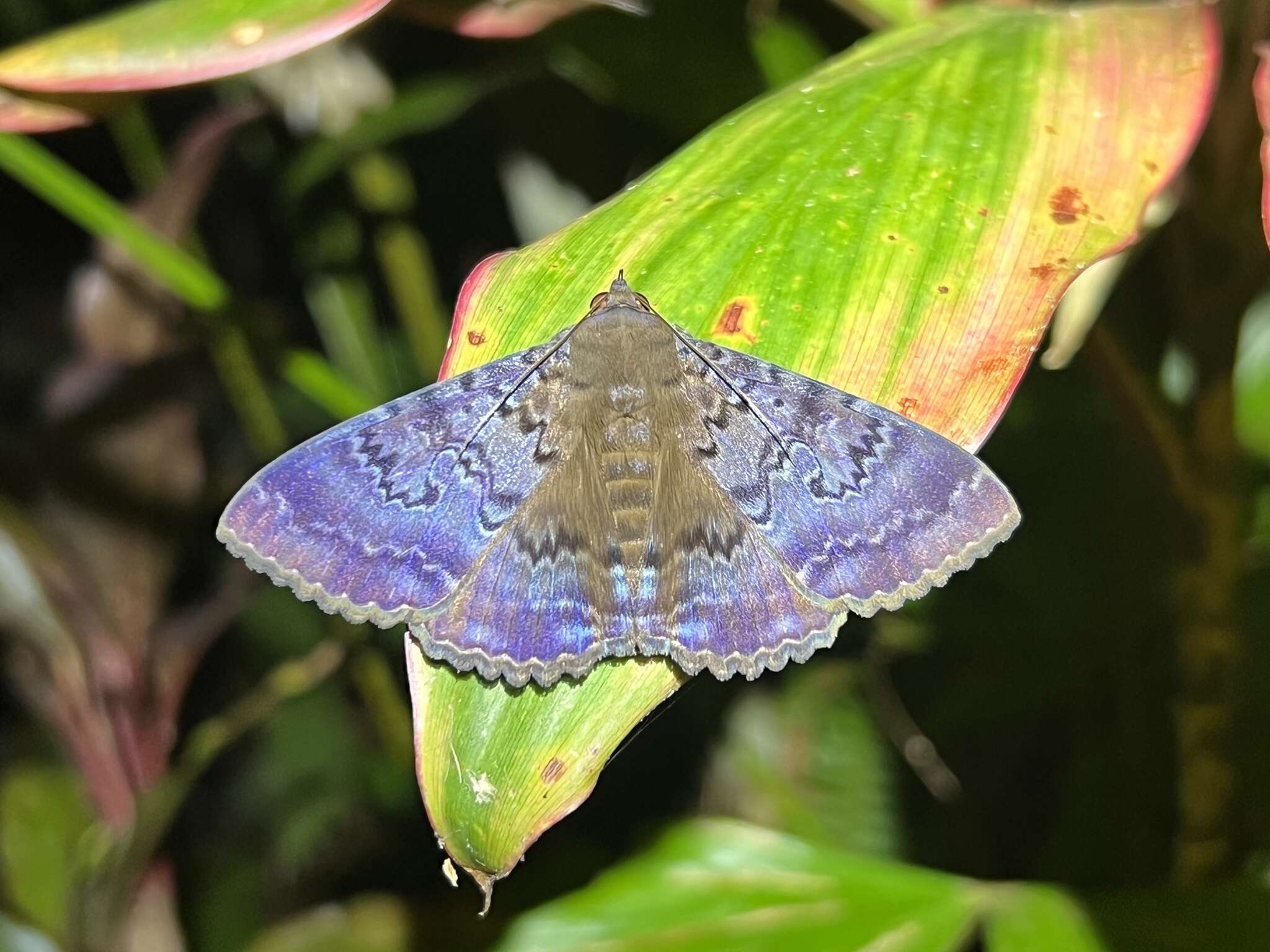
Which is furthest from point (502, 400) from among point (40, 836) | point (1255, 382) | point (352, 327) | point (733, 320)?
point (40, 836)

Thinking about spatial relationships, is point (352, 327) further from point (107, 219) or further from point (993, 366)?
point (993, 366)

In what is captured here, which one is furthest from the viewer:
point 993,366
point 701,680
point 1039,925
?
point 701,680

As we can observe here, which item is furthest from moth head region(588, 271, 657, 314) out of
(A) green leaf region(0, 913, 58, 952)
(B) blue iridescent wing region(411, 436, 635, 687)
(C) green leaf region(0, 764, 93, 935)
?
(C) green leaf region(0, 764, 93, 935)

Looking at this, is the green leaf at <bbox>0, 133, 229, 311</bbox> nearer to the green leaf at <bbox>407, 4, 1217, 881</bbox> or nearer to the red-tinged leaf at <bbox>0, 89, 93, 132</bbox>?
the red-tinged leaf at <bbox>0, 89, 93, 132</bbox>

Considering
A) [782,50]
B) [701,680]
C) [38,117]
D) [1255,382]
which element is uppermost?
[38,117]

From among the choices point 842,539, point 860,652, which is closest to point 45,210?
point 860,652

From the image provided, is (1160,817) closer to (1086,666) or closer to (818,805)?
(1086,666)

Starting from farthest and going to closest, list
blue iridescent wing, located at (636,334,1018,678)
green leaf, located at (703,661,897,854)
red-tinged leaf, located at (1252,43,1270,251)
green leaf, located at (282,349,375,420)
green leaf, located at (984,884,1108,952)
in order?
green leaf, located at (703,661,897,854) < green leaf, located at (282,349,375,420) < green leaf, located at (984,884,1108,952) < blue iridescent wing, located at (636,334,1018,678) < red-tinged leaf, located at (1252,43,1270,251)
